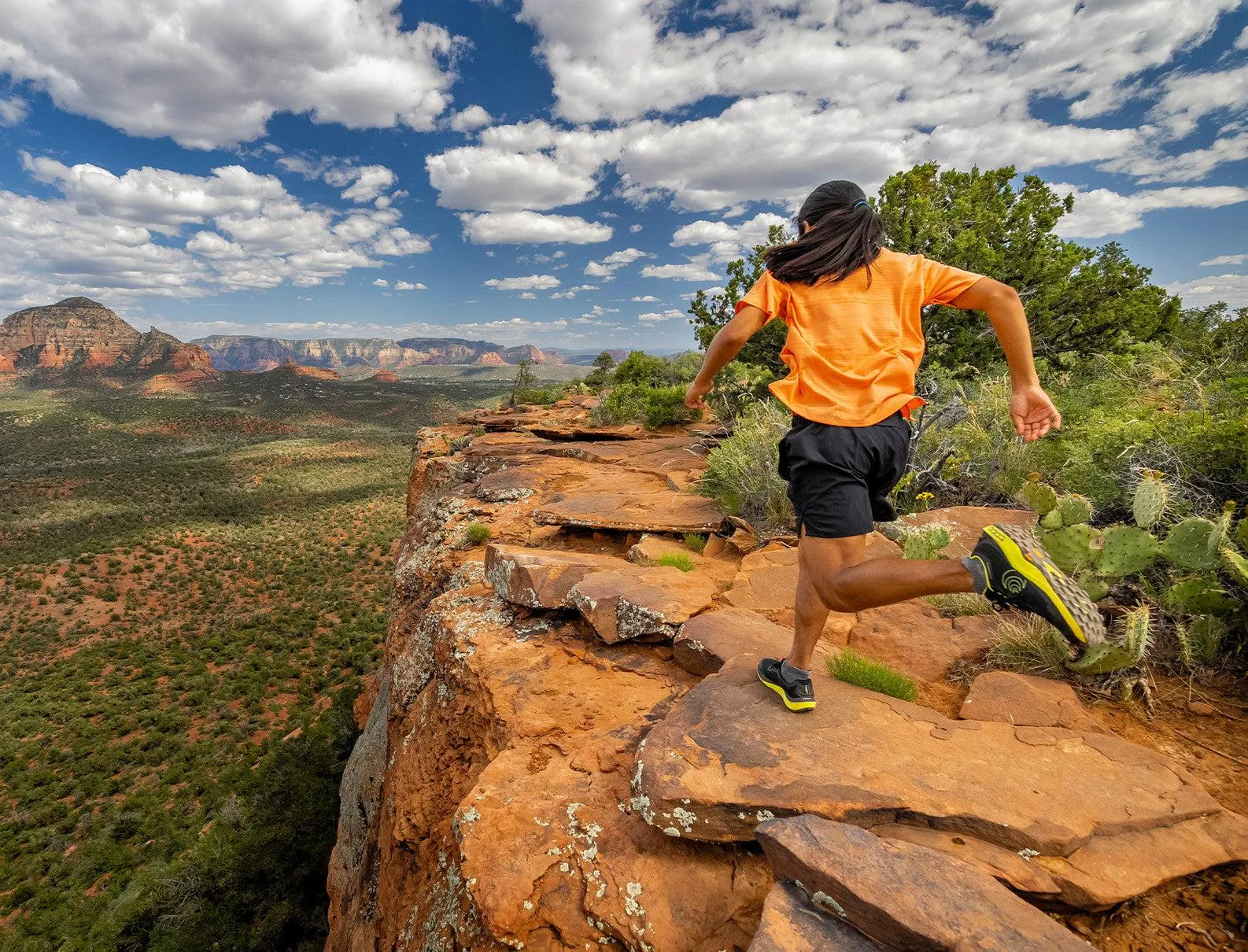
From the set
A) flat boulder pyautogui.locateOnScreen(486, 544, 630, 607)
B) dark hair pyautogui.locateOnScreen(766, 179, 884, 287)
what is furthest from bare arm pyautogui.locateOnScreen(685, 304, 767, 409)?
flat boulder pyautogui.locateOnScreen(486, 544, 630, 607)

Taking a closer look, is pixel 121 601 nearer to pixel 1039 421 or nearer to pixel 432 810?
pixel 432 810

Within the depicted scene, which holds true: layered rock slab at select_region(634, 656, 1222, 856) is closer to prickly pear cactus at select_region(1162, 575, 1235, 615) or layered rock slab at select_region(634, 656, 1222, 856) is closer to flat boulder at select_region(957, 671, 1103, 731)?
flat boulder at select_region(957, 671, 1103, 731)

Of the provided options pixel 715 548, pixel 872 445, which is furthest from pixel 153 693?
pixel 872 445

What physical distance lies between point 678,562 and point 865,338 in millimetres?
3100

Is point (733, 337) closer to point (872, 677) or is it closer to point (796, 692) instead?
point (796, 692)

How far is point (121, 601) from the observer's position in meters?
32.7

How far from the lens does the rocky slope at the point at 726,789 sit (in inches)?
68.0

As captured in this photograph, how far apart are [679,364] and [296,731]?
2161 centimetres

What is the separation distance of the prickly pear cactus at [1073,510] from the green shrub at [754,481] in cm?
242

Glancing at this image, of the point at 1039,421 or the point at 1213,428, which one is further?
the point at 1213,428

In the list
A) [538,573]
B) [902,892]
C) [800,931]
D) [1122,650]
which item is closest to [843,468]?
[902,892]

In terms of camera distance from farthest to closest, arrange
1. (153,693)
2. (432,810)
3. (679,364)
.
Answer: (153,693)
(679,364)
(432,810)

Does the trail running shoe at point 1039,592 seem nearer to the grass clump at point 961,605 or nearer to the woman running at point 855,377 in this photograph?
the woman running at point 855,377

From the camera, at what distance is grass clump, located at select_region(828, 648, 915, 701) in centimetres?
281
